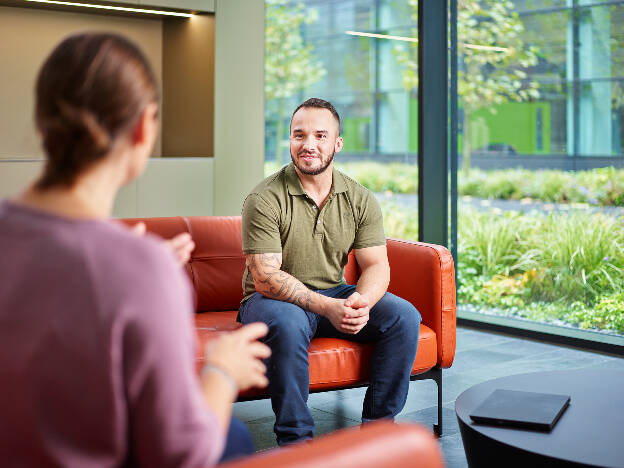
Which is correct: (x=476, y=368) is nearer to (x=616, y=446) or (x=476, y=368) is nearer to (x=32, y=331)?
(x=616, y=446)

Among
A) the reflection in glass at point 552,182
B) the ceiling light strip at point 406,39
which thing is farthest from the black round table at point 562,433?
the ceiling light strip at point 406,39

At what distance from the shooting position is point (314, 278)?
286 cm

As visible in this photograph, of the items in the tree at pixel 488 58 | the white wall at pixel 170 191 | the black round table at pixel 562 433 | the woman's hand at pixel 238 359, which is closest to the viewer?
the woman's hand at pixel 238 359

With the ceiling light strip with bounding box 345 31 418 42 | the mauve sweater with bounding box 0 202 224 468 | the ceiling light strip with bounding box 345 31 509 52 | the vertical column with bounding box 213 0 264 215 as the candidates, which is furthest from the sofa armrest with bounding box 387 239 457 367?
the ceiling light strip with bounding box 345 31 418 42

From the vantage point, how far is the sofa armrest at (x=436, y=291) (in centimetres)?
289

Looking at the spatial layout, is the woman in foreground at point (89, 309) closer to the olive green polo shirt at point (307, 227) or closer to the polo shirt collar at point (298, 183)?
the olive green polo shirt at point (307, 227)

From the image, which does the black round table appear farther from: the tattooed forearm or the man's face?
the man's face

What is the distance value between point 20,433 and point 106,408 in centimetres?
11

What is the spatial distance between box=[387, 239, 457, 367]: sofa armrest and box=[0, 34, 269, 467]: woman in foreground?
1.96 m

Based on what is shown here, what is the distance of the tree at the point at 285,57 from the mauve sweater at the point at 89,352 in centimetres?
421

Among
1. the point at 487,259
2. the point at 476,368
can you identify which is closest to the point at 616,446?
the point at 476,368

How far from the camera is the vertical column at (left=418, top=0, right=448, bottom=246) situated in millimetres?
4781

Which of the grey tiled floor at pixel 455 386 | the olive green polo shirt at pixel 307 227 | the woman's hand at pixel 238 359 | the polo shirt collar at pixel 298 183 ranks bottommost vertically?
the grey tiled floor at pixel 455 386

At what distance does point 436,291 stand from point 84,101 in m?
2.07
